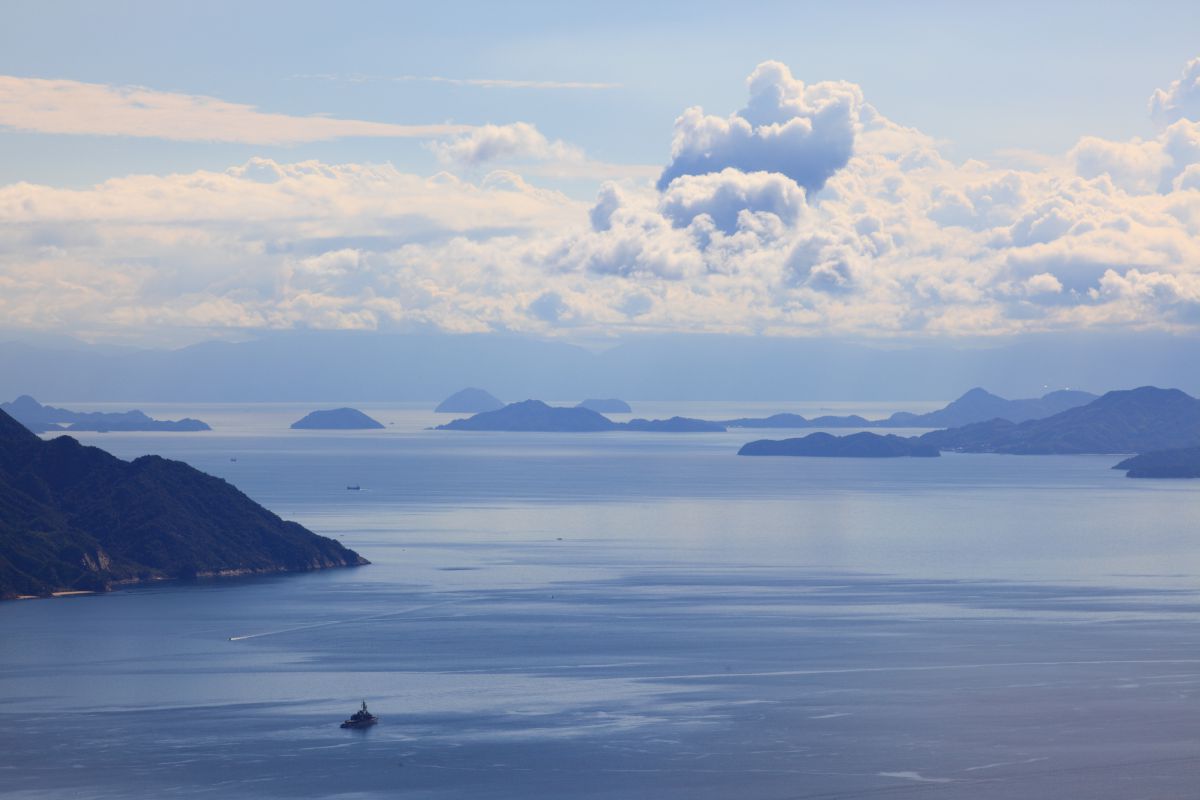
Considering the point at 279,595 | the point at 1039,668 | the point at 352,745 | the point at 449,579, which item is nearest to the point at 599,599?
the point at 449,579

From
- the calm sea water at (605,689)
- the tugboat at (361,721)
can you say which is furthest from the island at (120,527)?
the tugboat at (361,721)

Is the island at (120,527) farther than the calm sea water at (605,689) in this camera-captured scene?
Yes

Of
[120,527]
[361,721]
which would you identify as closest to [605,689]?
[361,721]

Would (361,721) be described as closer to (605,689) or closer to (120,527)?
(605,689)

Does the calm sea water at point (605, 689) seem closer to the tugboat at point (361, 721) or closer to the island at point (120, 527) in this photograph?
the tugboat at point (361, 721)

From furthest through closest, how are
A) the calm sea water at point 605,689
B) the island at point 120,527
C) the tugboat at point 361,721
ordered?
the island at point 120,527 < the tugboat at point 361,721 < the calm sea water at point 605,689

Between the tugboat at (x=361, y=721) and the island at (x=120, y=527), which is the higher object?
the island at (x=120, y=527)

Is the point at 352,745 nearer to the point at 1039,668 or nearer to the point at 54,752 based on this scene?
the point at 54,752

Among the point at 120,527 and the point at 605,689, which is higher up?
the point at 120,527

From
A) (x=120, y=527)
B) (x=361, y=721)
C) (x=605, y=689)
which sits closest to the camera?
(x=361, y=721)
